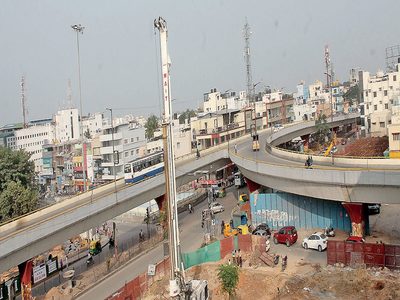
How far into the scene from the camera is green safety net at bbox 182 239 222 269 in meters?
22.4

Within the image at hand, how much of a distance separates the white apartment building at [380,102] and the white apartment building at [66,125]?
74942mm

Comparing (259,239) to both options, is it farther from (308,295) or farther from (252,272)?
(308,295)

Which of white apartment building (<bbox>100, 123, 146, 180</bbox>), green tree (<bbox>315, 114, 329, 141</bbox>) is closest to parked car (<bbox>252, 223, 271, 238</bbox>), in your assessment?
white apartment building (<bbox>100, 123, 146, 180</bbox>)

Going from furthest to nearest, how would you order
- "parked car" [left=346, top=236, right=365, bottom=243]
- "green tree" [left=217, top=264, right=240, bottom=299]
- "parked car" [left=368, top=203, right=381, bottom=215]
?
1. "parked car" [left=368, top=203, right=381, bottom=215]
2. "parked car" [left=346, top=236, right=365, bottom=243]
3. "green tree" [left=217, top=264, right=240, bottom=299]

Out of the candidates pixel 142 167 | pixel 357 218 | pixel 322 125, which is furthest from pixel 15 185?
pixel 322 125

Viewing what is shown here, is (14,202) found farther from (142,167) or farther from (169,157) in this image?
(169,157)

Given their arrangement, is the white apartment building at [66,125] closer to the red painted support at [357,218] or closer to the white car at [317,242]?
the white car at [317,242]

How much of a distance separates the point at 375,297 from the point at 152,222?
2626 cm

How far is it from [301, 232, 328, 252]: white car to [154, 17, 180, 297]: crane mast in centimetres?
1158

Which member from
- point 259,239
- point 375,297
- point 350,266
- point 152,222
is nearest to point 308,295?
point 375,297

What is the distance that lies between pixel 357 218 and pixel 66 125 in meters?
94.4

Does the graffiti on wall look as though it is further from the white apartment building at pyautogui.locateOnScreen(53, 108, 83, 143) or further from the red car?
the white apartment building at pyautogui.locateOnScreen(53, 108, 83, 143)

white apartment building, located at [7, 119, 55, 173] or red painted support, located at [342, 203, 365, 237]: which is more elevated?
white apartment building, located at [7, 119, 55, 173]

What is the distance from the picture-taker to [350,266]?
20.2 metres
